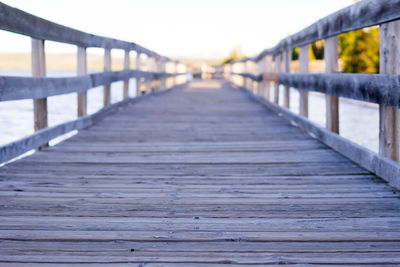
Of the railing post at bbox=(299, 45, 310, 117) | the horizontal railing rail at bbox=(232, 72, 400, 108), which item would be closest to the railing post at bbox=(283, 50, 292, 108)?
the railing post at bbox=(299, 45, 310, 117)

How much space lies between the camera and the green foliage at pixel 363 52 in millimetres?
33594

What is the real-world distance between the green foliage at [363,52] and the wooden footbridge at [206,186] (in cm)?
3022

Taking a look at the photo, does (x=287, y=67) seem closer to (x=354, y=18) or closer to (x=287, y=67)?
(x=287, y=67)

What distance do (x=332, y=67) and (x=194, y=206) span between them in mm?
2419

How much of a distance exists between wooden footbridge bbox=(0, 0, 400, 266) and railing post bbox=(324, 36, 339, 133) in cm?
1

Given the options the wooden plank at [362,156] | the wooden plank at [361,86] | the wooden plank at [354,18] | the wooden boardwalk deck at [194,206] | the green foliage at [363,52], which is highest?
the green foliage at [363,52]

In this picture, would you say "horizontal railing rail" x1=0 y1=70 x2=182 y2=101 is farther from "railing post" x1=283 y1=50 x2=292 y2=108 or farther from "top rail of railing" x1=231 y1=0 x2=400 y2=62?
"railing post" x1=283 y1=50 x2=292 y2=108

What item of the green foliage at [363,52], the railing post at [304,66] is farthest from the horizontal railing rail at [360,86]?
the green foliage at [363,52]

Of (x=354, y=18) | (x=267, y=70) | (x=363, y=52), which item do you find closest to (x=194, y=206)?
(x=354, y=18)

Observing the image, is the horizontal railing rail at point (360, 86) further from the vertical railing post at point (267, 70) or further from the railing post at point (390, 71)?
the vertical railing post at point (267, 70)

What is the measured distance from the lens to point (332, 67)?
4.40 m

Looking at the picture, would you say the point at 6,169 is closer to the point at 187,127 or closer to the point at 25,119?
the point at 187,127

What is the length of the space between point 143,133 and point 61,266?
3766 mm

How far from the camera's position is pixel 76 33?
496 cm
